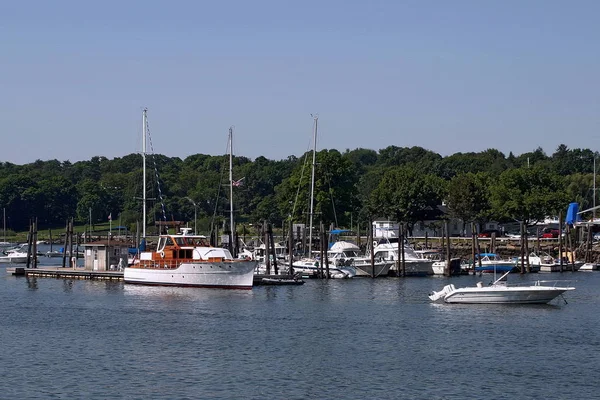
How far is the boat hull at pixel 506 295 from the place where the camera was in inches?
2699

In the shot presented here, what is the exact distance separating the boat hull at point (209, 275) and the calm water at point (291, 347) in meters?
1.70

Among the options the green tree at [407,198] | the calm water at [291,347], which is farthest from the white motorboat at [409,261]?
A: the green tree at [407,198]

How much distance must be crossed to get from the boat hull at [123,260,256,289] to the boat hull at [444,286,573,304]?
18.3 m

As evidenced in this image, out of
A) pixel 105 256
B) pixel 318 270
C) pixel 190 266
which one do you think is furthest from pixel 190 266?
pixel 105 256

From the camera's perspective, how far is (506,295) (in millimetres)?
68625

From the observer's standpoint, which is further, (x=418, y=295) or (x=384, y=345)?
(x=418, y=295)

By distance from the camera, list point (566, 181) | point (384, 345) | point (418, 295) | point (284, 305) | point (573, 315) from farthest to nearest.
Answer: point (566, 181) → point (418, 295) → point (284, 305) → point (573, 315) → point (384, 345)

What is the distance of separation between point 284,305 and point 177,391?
29.5 m

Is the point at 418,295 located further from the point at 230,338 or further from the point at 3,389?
the point at 3,389

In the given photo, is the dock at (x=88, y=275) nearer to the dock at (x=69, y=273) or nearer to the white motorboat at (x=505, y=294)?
the dock at (x=69, y=273)

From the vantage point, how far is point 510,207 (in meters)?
138

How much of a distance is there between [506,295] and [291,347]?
860 inches

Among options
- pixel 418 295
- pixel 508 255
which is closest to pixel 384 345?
pixel 418 295

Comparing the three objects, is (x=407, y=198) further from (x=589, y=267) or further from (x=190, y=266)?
(x=190, y=266)
